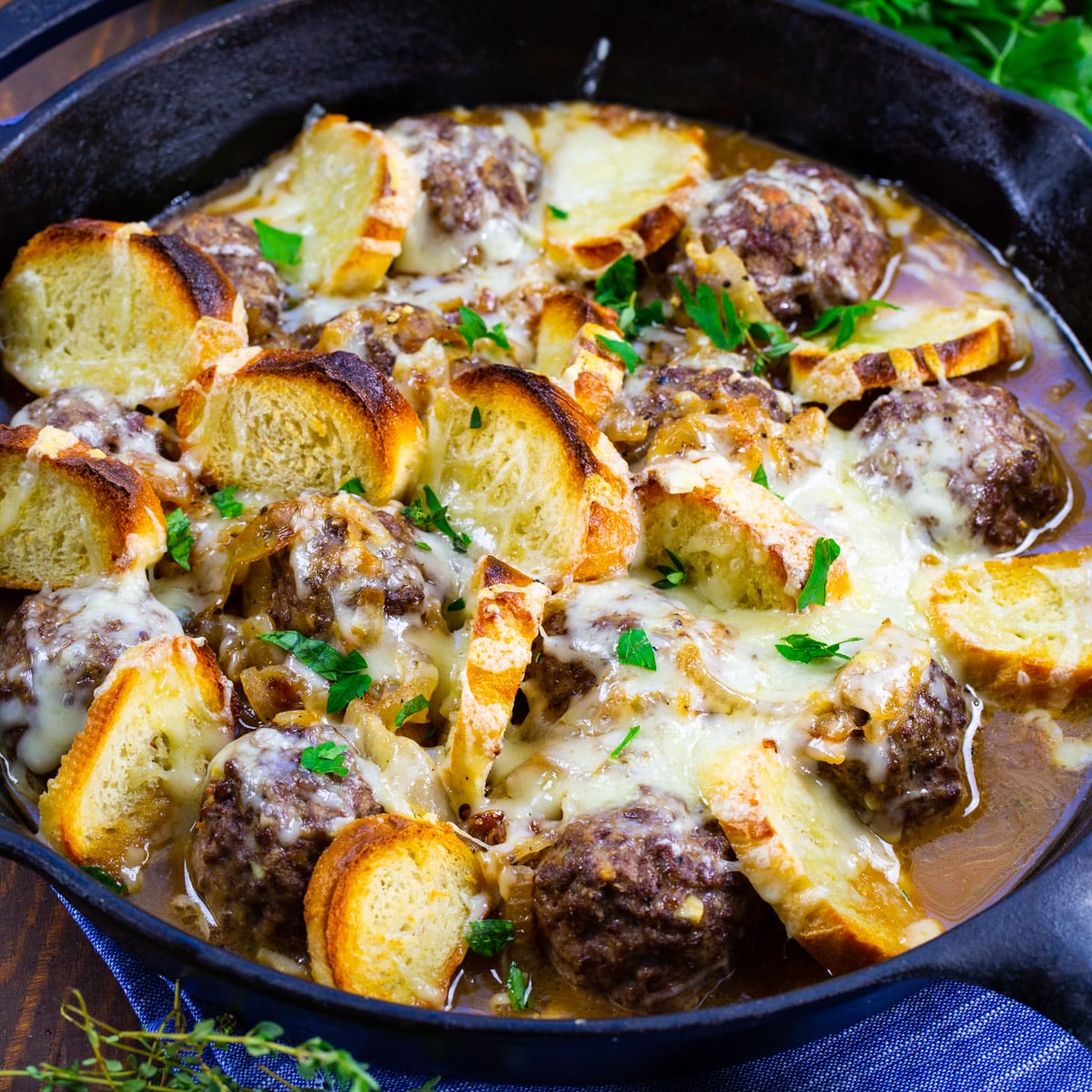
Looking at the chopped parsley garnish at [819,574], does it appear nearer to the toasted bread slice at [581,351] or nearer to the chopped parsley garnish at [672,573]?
the chopped parsley garnish at [672,573]

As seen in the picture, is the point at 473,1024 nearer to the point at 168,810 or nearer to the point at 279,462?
the point at 168,810

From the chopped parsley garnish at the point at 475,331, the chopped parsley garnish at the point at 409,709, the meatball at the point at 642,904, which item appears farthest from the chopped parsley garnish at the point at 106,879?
the chopped parsley garnish at the point at 475,331

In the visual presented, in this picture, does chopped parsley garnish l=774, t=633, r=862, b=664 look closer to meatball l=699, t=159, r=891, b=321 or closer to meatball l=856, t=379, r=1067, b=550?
meatball l=856, t=379, r=1067, b=550

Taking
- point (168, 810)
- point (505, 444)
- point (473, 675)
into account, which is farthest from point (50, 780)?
point (505, 444)

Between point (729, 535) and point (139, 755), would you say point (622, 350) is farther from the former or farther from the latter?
point (139, 755)

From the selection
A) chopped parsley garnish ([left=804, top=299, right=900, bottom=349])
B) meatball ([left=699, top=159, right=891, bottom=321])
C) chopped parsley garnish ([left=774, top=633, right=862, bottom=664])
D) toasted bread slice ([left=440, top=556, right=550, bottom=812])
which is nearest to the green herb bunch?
meatball ([left=699, top=159, right=891, bottom=321])

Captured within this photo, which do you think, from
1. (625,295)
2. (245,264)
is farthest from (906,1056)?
(245,264)
